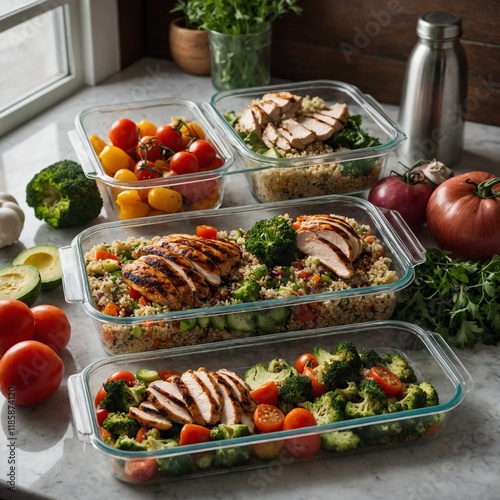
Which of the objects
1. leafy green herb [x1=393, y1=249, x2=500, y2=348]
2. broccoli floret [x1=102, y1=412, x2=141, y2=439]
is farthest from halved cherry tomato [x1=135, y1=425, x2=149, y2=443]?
leafy green herb [x1=393, y1=249, x2=500, y2=348]

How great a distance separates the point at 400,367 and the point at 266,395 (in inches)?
11.5

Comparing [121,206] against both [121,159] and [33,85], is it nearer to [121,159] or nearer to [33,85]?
[121,159]

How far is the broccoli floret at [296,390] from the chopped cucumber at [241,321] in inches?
8.6

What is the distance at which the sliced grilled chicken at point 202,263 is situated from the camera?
6.22 feet

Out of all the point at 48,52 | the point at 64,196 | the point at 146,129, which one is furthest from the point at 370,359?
the point at 48,52

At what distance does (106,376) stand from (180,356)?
0.51 feet

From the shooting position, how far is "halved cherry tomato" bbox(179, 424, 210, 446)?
1.52 metres

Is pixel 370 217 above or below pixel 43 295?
above

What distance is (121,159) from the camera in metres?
2.32

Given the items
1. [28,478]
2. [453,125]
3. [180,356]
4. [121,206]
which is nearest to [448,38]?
[453,125]

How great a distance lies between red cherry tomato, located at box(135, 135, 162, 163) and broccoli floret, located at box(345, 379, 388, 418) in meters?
1.03

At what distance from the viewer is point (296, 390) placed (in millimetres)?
1630

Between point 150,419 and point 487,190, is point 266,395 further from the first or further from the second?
point 487,190

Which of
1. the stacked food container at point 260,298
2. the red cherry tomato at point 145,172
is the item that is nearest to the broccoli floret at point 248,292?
the stacked food container at point 260,298
